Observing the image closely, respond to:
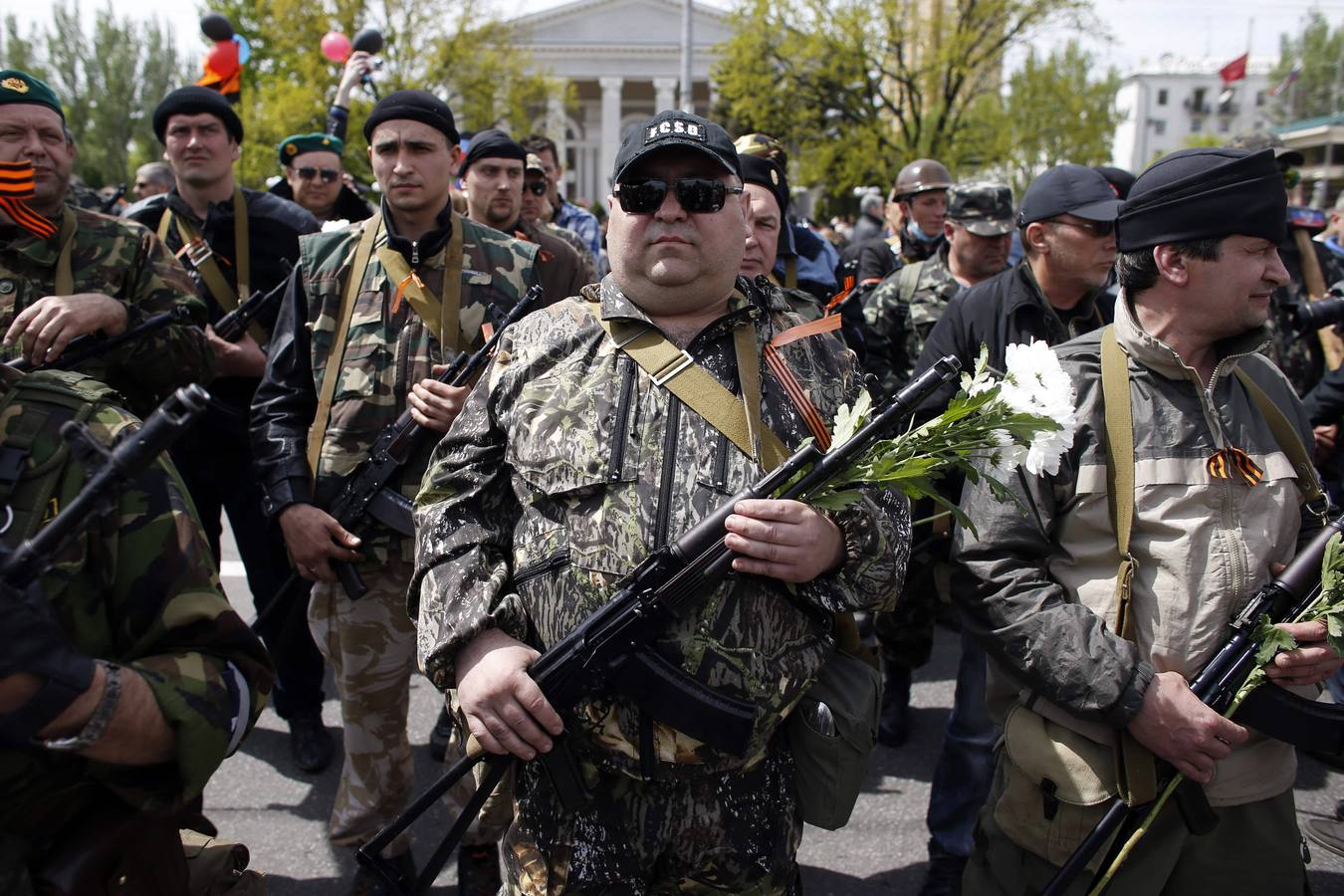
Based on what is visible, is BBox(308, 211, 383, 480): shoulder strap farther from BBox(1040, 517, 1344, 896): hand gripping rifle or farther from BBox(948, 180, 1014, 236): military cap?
BBox(948, 180, 1014, 236): military cap

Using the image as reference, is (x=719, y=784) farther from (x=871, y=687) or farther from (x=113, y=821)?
(x=113, y=821)

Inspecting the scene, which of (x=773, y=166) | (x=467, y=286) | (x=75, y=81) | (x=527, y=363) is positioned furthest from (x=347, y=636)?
(x=75, y=81)

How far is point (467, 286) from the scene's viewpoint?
127 inches

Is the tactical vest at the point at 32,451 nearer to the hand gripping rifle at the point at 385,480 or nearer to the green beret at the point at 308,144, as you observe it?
the hand gripping rifle at the point at 385,480

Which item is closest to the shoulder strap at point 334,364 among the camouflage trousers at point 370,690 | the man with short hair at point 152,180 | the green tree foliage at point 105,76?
the camouflage trousers at point 370,690

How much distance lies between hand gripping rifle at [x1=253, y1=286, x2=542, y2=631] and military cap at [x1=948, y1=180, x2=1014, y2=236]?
2.26 metres

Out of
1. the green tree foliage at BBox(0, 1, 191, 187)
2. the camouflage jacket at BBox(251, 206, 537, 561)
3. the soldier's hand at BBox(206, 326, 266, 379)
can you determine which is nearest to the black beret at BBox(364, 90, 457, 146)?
the camouflage jacket at BBox(251, 206, 537, 561)

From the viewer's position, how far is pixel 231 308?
14.0 feet

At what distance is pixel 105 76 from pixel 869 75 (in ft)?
102

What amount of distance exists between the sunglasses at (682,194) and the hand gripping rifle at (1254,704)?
1.48 m

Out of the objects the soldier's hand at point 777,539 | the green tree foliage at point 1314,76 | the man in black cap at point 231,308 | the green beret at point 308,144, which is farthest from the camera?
the green tree foliage at point 1314,76

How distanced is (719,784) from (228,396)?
125 inches

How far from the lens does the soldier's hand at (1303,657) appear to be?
2090mm

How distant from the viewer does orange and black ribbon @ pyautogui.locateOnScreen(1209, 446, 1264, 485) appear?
2.15 metres
